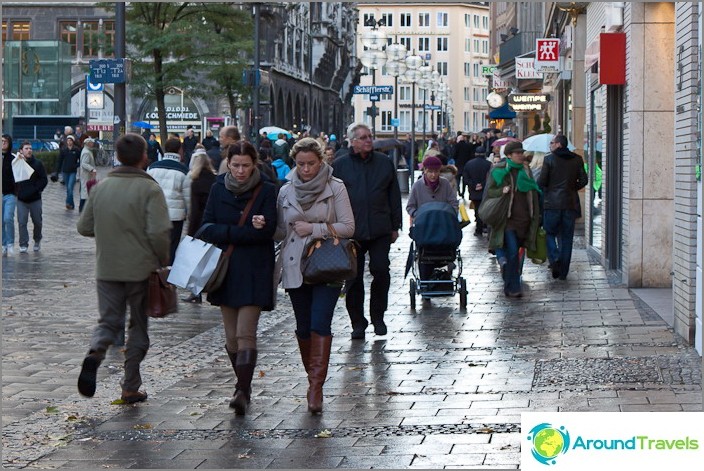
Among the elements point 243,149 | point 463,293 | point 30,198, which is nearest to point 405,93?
point 30,198

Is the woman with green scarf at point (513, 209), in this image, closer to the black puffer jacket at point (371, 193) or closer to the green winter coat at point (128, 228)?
the black puffer jacket at point (371, 193)

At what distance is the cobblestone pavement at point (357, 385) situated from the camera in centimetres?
783

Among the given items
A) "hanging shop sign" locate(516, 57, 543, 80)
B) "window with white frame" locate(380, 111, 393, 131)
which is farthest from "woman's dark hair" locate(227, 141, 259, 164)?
"window with white frame" locate(380, 111, 393, 131)

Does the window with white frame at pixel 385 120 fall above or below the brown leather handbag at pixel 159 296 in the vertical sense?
above

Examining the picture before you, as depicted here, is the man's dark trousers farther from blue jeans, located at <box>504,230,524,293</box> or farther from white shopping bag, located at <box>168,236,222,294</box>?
white shopping bag, located at <box>168,236,222,294</box>

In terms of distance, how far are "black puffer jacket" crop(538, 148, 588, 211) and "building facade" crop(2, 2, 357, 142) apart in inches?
848

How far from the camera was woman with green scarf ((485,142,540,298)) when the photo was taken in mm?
16078

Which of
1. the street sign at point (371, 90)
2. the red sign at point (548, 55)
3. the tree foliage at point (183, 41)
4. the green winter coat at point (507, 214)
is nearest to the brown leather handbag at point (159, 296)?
the green winter coat at point (507, 214)

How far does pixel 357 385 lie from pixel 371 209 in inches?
119

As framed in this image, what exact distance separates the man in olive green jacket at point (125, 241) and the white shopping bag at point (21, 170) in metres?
12.4

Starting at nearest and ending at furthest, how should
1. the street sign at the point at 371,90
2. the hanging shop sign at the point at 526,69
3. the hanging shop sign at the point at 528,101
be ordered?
the street sign at the point at 371,90
the hanging shop sign at the point at 526,69
the hanging shop sign at the point at 528,101

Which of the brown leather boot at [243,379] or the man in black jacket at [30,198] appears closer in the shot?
the brown leather boot at [243,379]

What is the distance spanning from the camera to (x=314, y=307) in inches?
370

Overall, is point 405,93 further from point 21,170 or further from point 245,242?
point 245,242
